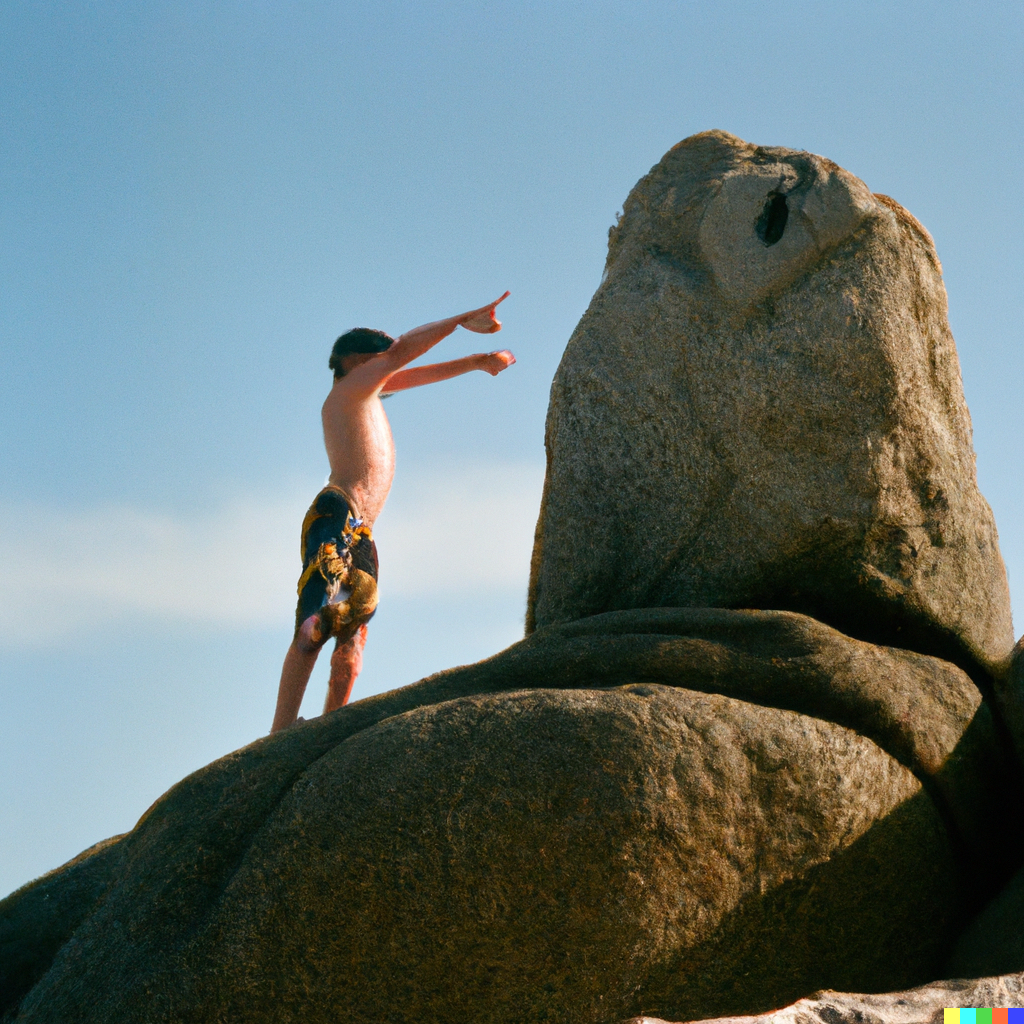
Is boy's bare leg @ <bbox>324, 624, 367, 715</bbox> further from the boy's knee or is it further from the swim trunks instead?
the boy's knee

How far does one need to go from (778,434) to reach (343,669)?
96.7 inches

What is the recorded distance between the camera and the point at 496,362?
6.14m

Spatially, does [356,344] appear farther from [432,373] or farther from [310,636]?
[310,636]

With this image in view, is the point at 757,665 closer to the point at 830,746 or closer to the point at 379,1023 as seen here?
the point at 830,746

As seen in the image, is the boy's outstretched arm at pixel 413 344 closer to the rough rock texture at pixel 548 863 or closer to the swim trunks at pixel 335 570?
the swim trunks at pixel 335 570

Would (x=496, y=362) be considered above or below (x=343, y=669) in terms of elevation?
above

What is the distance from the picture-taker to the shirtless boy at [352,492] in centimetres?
569

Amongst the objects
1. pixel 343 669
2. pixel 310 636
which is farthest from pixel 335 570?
pixel 343 669

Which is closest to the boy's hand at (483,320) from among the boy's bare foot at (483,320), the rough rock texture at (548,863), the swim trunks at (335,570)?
the boy's bare foot at (483,320)

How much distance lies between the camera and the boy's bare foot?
19.0ft

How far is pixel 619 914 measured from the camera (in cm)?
339

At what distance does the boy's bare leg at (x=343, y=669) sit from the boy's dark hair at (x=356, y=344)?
4.61 ft

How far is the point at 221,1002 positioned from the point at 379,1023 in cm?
45

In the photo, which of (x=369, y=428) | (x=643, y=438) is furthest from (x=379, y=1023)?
(x=369, y=428)
